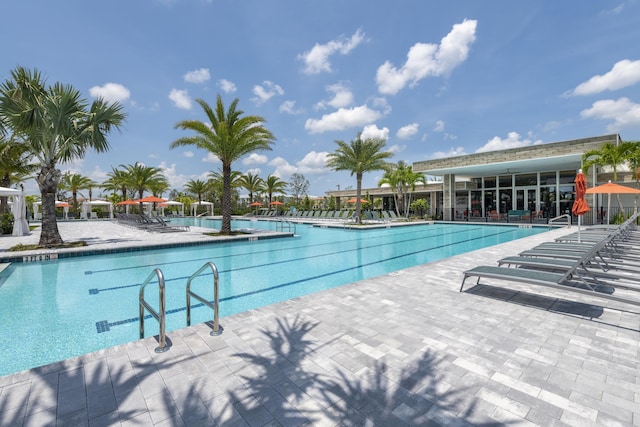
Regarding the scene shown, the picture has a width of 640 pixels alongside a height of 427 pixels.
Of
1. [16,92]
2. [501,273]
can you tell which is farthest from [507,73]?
[16,92]

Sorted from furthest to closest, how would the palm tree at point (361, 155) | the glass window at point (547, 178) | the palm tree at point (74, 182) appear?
the palm tree at point (74, 182), the glass window at point (547, 178), the palm tree at point (361, 155)

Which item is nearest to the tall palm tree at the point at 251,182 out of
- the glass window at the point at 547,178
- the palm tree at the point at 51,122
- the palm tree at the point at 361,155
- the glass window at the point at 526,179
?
the palm tree at the point at 361,155

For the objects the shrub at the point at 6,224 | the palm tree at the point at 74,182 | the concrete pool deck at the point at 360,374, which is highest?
the palm tree at the point at 74,182

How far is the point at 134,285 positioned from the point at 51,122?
293 inches

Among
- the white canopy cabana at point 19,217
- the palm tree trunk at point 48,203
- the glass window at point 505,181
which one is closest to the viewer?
the palm tree trunk at point 48,203

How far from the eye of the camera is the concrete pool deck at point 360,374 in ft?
6.62

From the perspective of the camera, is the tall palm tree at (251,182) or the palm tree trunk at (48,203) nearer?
the palm tree trunk at (48,203)

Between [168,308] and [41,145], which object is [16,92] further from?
[168,308]

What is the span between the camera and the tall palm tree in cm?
3812

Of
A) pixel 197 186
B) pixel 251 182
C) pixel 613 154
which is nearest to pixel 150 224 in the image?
pixel 251 182

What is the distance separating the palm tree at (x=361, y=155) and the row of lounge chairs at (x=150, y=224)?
12.2 m

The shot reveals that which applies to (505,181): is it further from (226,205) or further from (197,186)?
(197,186)

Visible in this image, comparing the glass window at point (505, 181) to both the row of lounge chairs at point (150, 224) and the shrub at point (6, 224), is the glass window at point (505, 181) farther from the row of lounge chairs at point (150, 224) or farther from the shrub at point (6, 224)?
the shrub at point (6, 224)

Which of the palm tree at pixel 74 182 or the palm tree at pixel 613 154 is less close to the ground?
the palm tree at pixel 74 182
